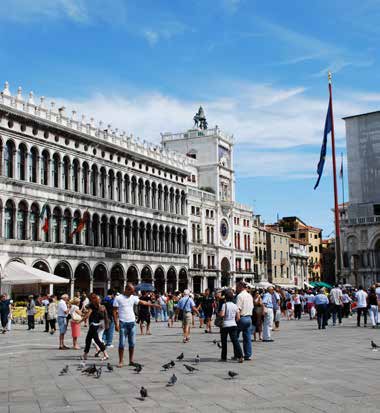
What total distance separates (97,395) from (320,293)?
14739 millimetres

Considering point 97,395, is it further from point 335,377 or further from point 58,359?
point 58,359

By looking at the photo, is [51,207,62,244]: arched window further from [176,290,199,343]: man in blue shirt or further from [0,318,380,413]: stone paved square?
[0,318,380,413]: stone paved square

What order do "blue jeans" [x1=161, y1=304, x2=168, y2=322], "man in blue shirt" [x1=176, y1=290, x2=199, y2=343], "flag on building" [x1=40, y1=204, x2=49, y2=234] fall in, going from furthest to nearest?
"flag on building" [x1=40, y1=204, x2=49, y2=234]
"blue jeans" [x1=161, y1=304, x2=168, y2=322]
"man in blue shirt" [x1=176, y1=290, x2=199, y2=343]

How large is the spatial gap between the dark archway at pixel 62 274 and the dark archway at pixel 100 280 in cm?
374

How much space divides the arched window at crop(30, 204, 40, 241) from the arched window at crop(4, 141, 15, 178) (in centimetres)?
276

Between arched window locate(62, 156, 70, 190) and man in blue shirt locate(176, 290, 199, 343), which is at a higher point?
arched window locate(62, 156, 70, 190)

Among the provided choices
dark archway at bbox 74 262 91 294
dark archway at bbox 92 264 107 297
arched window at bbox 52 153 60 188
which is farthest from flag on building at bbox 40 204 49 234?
dark archway at bbox 92 264 107 297

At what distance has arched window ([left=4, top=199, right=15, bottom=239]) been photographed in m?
37.3

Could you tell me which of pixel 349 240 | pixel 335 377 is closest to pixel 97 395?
pixel 335 377

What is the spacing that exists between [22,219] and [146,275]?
16480 mm

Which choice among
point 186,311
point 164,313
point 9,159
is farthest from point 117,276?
point 186,311

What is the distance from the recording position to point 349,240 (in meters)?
75.9

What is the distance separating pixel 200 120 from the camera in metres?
71.8

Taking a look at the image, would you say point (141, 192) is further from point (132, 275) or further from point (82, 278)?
point (82, 278)
